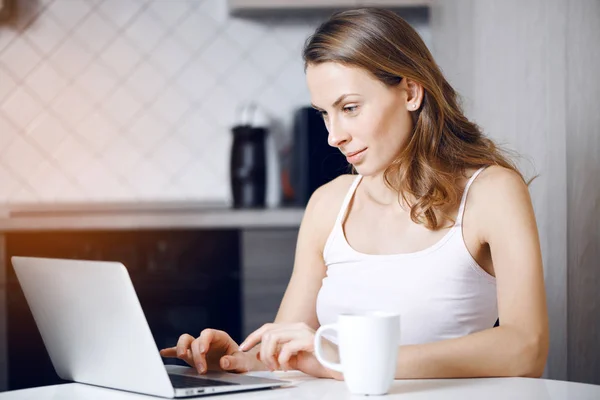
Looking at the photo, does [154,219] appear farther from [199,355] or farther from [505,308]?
[505,308]

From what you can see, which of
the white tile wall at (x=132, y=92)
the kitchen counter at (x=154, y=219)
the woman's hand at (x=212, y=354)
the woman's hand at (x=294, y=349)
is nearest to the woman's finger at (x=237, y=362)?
the woman's hand at (x=212, y=354)

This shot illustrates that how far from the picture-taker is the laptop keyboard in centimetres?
93

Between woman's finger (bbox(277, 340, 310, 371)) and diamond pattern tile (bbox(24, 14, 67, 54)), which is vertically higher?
diamond pattern tile (bbox(24, 14, 67, 54))

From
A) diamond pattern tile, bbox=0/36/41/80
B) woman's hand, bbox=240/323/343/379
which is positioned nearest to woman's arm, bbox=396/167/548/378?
woman's hand, bbox=240/323/343/379

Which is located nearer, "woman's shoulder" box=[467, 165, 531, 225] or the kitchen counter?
"woman's shoulder" box=[467, 165, 531, 225]

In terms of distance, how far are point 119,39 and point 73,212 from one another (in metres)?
0.80

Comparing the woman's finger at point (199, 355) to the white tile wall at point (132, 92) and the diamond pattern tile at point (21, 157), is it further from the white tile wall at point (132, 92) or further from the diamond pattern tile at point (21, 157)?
the diamond pattern tile at point (21, 157)

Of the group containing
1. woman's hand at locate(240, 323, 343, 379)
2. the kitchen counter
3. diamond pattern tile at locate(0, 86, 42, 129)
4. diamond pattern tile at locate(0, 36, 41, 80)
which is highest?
diamond pattern tile at locate(0, 36, 41, 80)

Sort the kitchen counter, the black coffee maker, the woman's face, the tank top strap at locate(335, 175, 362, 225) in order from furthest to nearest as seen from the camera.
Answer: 1. the black coffee maker
2. the kitchen counter
3. the tank top strap at locate(335, 175, 362, 225)
4. the woman's face

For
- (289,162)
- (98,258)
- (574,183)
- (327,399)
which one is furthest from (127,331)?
(289,162)

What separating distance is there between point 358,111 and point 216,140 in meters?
1.70

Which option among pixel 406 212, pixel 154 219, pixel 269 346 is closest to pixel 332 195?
pixel 406 212

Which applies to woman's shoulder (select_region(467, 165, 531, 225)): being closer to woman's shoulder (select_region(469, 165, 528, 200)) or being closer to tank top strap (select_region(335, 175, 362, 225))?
woman's shoulder (select_region(469, 165, 528, 200))

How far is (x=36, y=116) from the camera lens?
2.96m
